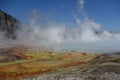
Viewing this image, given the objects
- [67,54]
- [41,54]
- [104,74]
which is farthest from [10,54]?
[104,74]

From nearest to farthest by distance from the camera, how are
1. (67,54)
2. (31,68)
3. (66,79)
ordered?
(66,79) → (31,68) → (67,54)

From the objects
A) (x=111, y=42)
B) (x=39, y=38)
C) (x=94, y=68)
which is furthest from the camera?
(x=39, y=38)

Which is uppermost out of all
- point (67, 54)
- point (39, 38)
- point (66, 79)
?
point (39, 38)

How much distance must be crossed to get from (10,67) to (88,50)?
1175 cm

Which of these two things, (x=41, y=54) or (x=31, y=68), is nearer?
(x=31, y=68)

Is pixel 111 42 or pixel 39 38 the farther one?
pixel 39 38

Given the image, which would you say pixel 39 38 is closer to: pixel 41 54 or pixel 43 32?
pixel 43 32

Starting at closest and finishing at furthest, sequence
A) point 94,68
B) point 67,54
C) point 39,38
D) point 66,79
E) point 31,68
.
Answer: point 66,79
point 94,68
point 31,68
point 67,54
point 39,38

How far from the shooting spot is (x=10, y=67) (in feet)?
115

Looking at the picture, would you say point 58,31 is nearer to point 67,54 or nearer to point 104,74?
point 67,54

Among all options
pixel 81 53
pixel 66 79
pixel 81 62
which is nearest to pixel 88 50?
pixel 81 53

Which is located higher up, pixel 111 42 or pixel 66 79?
pixel 111 42

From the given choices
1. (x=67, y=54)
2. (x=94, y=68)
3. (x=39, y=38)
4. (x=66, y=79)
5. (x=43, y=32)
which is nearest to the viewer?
(x=66, y=79)

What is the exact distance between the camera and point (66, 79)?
24.8 m
